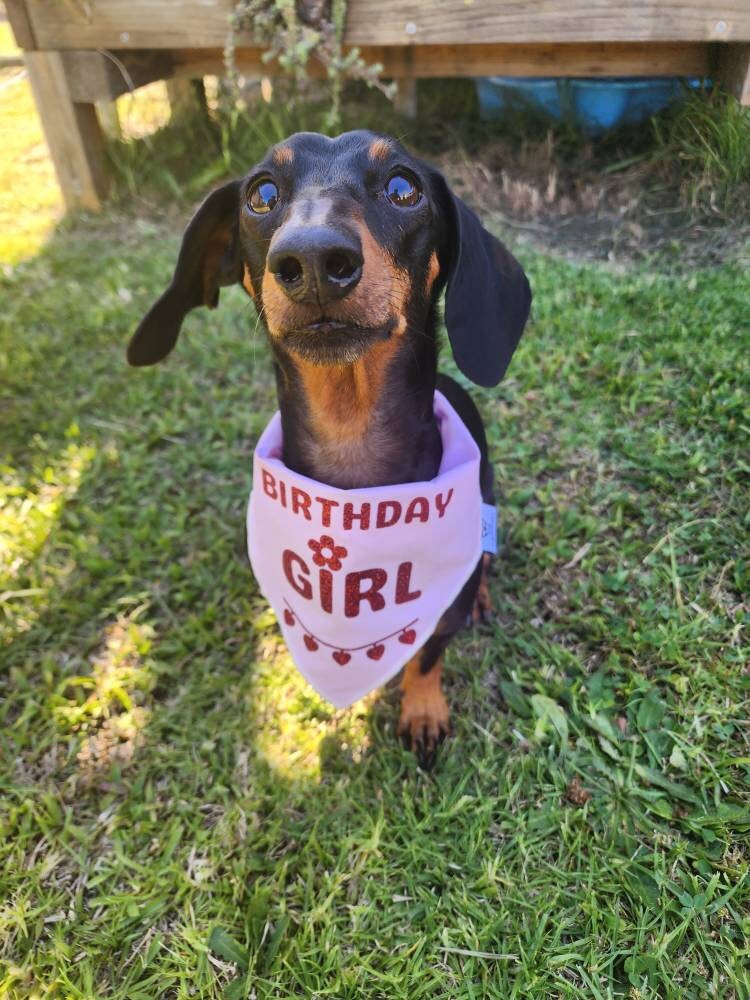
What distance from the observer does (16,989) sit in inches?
66.0

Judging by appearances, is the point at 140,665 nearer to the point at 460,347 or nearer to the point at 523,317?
the point at 460,347

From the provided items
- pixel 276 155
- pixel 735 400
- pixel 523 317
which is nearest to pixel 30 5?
pixel 276 155

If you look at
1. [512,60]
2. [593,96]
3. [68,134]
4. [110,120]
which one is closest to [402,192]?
[512,60]

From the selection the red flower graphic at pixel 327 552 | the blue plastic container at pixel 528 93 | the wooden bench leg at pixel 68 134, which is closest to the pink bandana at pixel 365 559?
the red flower graphic at pixel 327 552

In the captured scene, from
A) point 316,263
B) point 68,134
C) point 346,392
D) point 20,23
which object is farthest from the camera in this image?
point 68,134

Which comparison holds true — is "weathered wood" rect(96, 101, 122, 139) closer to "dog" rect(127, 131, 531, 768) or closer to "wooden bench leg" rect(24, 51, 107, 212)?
"wooden bench leg" rect(24, 51, 107, 212)

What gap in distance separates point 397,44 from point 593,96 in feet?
3.99

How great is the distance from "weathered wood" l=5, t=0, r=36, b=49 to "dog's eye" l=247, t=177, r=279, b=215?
11.7 feet

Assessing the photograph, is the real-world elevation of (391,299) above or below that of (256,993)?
above

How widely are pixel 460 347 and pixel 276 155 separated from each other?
667 mm

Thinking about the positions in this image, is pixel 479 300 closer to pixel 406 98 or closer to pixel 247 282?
pixel 247 282

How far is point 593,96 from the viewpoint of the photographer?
13.8ft

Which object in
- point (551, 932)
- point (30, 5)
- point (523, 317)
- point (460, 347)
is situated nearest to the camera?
point (551, 932)

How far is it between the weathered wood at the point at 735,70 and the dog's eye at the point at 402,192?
256 cm
